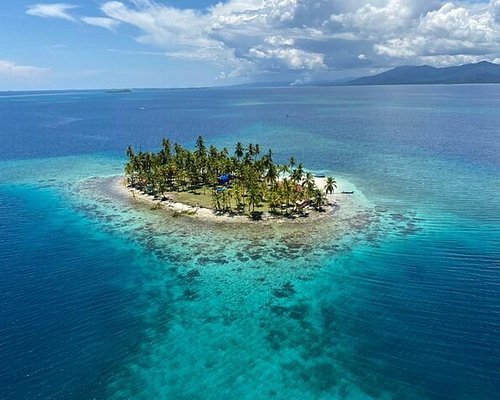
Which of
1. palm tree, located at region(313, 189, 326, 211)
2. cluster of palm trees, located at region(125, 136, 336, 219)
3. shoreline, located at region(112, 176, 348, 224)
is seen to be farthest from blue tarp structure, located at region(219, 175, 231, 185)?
palm tree, located at region(313, 189, 326, 211)

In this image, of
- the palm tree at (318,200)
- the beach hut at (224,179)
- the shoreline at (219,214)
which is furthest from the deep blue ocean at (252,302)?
the beach hut at (224,179)

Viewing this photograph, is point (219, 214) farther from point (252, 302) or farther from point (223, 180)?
point (252, 302)

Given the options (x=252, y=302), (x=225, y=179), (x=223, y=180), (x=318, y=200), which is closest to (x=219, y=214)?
(x=223, y=180)

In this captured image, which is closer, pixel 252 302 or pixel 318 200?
pixel 252 302

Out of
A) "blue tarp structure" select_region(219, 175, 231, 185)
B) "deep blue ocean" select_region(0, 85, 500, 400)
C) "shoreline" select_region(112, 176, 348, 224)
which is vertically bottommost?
"deep blue ocean" select_region(0, 85, 500, 400)

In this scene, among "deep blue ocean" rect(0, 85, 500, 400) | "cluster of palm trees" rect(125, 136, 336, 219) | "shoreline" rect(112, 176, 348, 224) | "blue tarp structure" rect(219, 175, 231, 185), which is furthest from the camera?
"blue tarp structure" rect(219, 175, 231, 185)

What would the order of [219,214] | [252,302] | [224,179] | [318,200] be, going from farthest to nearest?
[224,179] → [318,200] → [219,214] → [252,302]

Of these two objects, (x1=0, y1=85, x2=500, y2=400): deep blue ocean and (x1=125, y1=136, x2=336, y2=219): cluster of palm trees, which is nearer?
(x1=0, y1=85, x2=500, y2=400): deep blue ocean

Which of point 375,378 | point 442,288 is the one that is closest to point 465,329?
point 442,288

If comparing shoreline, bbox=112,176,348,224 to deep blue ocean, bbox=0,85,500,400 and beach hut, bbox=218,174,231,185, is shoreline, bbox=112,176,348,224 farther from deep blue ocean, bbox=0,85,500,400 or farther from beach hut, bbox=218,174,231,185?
→ beach hut, bbox=218,174,231,185

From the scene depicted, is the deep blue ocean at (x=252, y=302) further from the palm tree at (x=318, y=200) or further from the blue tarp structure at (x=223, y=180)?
the blue tarp structure at (x=223, y=180)
